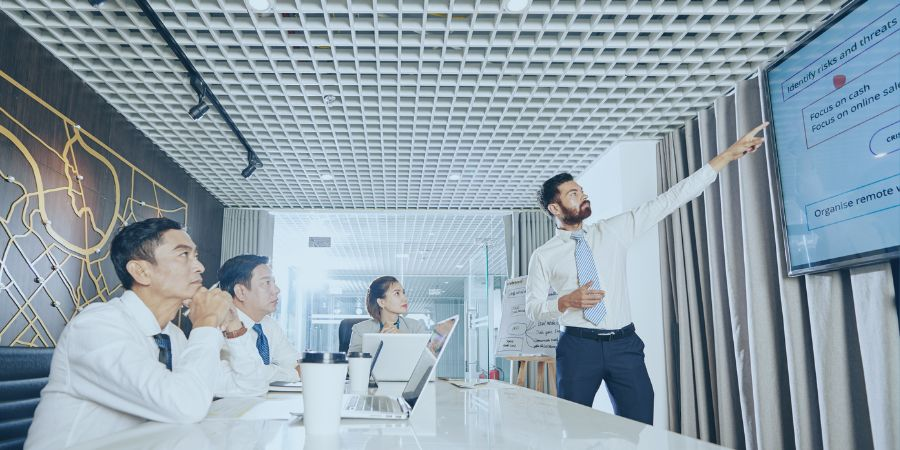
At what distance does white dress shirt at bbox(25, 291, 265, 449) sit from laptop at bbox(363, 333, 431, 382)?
0.86 metres

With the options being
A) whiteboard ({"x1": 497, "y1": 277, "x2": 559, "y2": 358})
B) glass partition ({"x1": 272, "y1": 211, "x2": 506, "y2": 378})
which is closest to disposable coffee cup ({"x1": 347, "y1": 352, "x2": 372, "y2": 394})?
whiteboard ({"x1": 497, "y1": 277, "x2": 559, "y2": 358})

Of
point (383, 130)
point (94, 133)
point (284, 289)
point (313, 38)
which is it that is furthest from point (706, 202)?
point (284, 289)

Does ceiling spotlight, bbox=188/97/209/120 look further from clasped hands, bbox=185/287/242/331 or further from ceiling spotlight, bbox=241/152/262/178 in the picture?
clasped hands, bbox=185/287/242/331

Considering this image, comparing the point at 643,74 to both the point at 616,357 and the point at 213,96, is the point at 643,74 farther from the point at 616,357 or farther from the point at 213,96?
the point at 213,96

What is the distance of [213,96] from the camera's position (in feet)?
12.1

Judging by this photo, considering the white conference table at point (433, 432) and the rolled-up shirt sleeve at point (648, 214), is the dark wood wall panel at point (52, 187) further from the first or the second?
the rolled-up shirt sleeve at point (648, 214)

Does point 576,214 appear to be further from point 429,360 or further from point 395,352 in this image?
point 429,360

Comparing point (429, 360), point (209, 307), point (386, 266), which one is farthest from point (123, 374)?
point (386, 266)

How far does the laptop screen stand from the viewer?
129 centimetres

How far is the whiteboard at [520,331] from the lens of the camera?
475 centimetres

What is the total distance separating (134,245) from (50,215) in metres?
2.01

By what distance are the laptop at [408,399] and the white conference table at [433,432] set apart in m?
0.02

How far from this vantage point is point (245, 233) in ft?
21.6

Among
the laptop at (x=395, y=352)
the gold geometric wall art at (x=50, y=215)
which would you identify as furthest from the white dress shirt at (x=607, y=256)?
the gold geometric wall art at (x=50, y=215)
